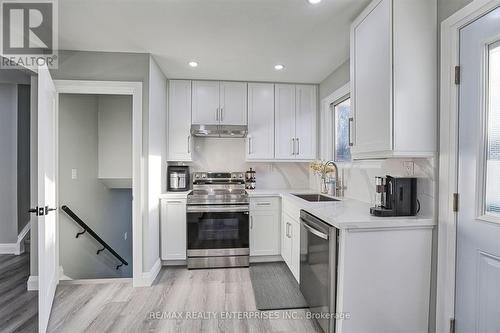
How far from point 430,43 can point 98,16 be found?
2.52 metres

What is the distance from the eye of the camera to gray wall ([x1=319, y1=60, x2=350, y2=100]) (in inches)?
110

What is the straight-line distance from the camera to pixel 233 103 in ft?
11.3

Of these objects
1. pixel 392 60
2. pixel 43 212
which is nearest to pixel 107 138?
pixel 43 212

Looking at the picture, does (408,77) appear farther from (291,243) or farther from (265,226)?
(265,226)

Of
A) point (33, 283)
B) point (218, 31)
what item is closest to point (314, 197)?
point (218, 31)

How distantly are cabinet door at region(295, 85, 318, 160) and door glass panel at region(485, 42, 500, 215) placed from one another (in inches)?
91.2

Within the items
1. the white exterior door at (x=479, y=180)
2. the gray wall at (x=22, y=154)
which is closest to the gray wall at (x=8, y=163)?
the gray wall at (x=22, y=154)

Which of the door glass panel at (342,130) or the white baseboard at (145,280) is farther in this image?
the door glass panel at (342,130)

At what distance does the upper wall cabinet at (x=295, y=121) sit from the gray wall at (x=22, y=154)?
3724mm

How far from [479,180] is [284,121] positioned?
2.46m

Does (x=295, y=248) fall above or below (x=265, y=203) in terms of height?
below

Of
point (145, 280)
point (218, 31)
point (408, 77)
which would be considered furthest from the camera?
point (145, 280)

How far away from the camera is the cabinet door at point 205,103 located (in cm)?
339

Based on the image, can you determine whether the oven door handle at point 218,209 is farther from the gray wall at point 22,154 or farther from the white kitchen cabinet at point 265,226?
the gray wall at point 22,154
